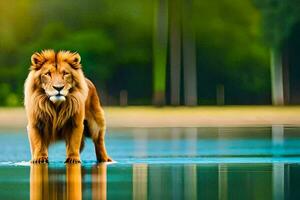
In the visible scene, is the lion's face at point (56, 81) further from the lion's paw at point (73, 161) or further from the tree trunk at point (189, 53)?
the tree trunk at point (189, 53)

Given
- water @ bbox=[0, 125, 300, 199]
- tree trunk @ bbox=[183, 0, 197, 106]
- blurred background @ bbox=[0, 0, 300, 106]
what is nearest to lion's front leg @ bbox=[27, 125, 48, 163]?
water @ bbox=[0, 125, 300, 199]

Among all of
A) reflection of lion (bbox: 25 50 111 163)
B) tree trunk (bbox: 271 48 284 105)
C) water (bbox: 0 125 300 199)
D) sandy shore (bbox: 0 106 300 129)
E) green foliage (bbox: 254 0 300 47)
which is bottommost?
water (bbox: 0 125 300 199)

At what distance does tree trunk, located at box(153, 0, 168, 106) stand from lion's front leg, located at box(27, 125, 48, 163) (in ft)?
129

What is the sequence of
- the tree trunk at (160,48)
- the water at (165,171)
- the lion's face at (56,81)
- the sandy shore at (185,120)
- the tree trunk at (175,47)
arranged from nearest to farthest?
the water at (165,171) < the lion's face at (56,81) < the sandy shore at (185,120) < the tree trunk at (160,48) < the tree trunk at (175,47)

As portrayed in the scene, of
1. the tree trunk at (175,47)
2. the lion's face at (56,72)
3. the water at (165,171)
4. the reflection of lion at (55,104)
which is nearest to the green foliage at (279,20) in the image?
the tree trunk at (175,47)

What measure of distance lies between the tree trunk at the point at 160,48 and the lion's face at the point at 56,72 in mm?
39195

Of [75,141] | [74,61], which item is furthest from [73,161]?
[74,61]

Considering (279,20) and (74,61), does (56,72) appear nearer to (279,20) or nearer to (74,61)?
(74,61)

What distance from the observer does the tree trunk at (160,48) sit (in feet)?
193

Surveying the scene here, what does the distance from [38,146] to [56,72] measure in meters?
0.83

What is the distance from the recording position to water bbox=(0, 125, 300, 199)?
14.3 m

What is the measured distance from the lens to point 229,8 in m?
64.5

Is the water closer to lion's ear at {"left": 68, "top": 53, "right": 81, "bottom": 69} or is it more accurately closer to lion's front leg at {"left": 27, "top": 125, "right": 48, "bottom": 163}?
lion's front leg at {"left": 27, "top": 125, "right": 48, "bottom": 163}

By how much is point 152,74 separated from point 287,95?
5.27 meters
